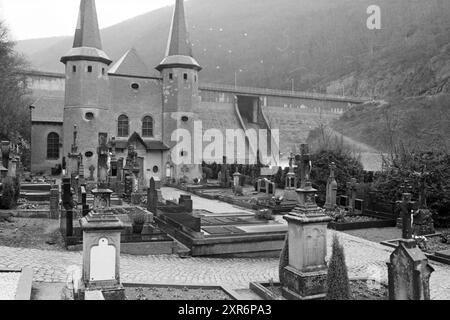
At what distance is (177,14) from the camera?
36688mm

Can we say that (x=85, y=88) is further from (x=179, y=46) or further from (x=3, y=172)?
(x=3, y=172)

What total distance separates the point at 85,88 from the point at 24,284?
93.5 feet

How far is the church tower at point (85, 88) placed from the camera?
32.5 metres

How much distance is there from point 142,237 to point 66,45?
98.1 m

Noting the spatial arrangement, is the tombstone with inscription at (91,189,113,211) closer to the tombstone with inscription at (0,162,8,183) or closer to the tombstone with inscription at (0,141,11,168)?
the tombstone with inscription at (0,162,8,183)

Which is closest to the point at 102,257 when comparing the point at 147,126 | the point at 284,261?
the point at 284,261

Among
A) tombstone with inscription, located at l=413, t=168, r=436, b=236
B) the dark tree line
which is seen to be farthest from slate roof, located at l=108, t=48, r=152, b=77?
tombstone with inscription, located at l=413, t=168, r=436, b=236

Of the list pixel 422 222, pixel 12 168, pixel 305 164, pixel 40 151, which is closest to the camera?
pixel 305 164

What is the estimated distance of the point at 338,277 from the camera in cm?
608

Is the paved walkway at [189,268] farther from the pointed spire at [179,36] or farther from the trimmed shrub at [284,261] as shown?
the pointed spire at [179,36]

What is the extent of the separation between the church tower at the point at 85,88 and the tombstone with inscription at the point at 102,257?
27.2 meters

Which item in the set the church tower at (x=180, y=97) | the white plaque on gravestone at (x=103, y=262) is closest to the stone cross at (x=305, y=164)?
the white plaque on gravestone at (x=103, y=262)

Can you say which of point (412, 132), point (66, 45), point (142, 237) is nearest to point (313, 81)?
point (412, 132)

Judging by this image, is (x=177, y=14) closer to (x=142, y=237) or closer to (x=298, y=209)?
(x=142, y=237)
